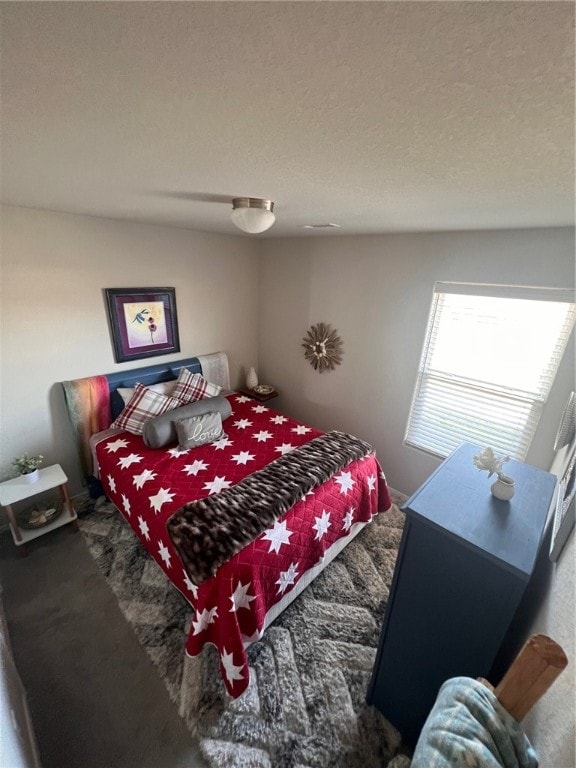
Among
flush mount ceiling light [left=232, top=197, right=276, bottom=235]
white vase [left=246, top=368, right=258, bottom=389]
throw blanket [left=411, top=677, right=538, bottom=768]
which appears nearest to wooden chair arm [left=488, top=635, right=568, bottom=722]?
throw blanket [left=411, top=677, right=538, bottom=768]

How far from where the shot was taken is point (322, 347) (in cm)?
312

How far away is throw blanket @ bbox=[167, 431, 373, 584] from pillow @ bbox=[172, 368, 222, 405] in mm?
1125

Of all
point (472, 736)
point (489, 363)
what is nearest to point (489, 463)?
point (472, 736)

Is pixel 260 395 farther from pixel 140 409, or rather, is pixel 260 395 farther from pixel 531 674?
pixel 531 674

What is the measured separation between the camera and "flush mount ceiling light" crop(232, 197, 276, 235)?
1.45 m

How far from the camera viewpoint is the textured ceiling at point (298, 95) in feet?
1.30

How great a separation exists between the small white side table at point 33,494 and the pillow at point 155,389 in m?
0.71

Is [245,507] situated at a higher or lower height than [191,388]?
lower

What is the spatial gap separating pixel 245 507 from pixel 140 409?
1.40 m

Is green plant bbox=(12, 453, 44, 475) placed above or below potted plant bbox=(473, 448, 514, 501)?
below

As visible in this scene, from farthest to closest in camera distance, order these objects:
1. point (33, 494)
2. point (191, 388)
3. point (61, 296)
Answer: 1. point (191, 388)
2. point (61, 296)
3. point (33, 494)

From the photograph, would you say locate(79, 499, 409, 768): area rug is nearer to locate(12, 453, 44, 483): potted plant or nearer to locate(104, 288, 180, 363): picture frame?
locate(12, 453, 44, 483): potted plant

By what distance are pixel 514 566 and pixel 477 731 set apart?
415 mm

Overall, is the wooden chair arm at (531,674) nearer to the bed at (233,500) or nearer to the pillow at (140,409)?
the bed at (233,500)
